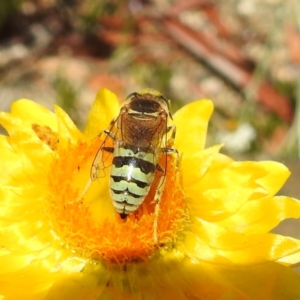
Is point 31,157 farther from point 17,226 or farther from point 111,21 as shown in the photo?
point 111,21

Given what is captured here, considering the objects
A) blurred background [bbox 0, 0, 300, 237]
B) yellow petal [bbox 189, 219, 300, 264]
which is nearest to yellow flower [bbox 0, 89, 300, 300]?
yellow petal [bbox 189, 219, 300, 264]

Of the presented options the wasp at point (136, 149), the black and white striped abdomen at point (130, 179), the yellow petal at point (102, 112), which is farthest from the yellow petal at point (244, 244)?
the yellow petal at point (102, 112)

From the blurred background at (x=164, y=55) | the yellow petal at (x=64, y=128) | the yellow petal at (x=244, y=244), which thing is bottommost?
the yellow petal at (x=244, y=244)

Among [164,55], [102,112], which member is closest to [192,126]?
[102,112]

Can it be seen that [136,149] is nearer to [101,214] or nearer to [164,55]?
[101,214]

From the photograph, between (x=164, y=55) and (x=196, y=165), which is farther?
(x=164, y=55)

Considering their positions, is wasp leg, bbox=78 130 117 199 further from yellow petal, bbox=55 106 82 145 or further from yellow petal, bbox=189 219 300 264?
yellow petal, bbox=189 219 300 264

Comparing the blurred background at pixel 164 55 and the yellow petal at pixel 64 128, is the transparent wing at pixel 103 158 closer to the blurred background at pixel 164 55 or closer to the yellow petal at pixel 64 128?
the yellow petal at pixel 64 128
